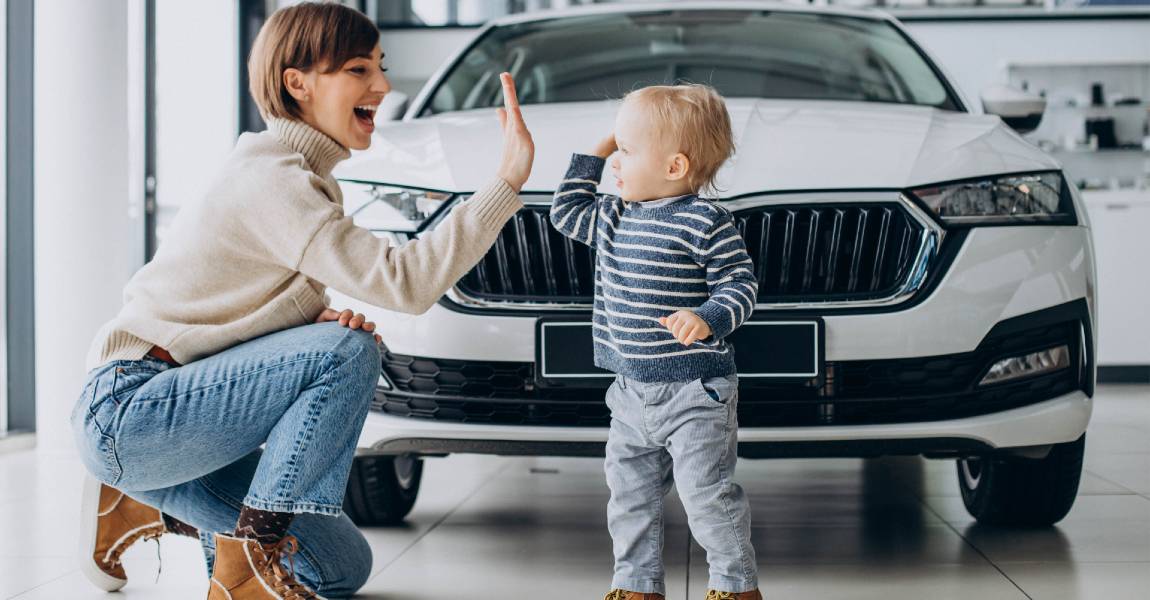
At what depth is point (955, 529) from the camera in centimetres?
250

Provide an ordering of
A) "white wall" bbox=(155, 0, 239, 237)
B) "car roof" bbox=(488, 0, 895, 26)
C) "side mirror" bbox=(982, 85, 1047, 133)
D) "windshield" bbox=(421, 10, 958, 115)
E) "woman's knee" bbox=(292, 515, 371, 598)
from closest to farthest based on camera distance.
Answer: "woman's knee" bbox=(292, 515, 371, 598)
"side mirror" bbox=(982, 85, 1047, 133)
"windshield" bbox=(421, 10, 958, 115)
"car roof" bbox=(488, 0, 895, 26)
"white wall" bbox=(155, 0, 239, 237)

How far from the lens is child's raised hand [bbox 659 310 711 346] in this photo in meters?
1.57

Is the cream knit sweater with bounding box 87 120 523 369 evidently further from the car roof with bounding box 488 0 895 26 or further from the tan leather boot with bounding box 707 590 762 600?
the car roof with bounding box 488 0 895 26

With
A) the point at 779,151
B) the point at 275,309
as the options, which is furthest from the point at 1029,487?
the point at 275,309

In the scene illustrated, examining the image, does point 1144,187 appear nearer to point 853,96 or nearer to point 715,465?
point 853,96

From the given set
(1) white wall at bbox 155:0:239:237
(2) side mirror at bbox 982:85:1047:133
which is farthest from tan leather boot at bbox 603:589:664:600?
(1) white wall at bbox 155:0:239:237

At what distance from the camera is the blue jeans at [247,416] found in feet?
5.47

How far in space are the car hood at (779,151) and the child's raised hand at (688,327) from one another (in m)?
0.48

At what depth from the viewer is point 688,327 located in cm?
157

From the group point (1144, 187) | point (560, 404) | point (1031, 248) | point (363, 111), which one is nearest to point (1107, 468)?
point (1031, 248)

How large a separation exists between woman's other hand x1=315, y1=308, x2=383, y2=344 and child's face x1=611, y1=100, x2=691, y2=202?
0.44 meters

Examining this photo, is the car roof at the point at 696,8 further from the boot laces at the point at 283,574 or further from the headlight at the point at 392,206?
the boot laces at the point at 283,574

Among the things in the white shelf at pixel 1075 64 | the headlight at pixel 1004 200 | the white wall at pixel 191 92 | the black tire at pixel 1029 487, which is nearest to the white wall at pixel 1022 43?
the white shelf at pixel 1075 64

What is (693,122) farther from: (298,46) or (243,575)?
(243,575)
